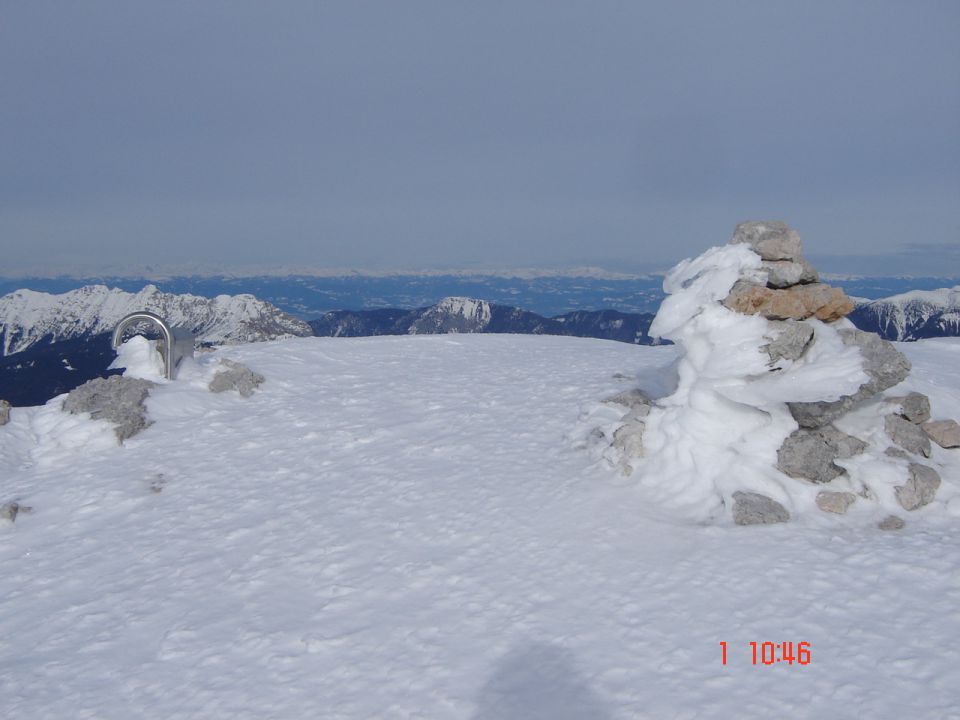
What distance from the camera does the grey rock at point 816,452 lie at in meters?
10.3

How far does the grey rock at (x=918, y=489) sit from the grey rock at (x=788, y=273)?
3657mm

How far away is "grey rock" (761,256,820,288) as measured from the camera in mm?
11969

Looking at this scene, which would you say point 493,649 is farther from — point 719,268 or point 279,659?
point 719,268

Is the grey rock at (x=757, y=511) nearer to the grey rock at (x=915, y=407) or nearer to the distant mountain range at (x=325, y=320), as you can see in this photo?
the grey rock at (x=915, y=407)

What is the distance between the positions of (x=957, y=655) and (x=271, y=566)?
8.07m

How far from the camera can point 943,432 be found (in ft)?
36.1

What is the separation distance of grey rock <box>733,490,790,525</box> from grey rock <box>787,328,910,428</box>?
180cm

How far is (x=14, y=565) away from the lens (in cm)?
1019

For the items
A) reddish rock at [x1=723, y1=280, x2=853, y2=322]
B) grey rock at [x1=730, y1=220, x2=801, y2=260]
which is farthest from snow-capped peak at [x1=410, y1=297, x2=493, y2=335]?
reddish rock at [x1=723, y1=280, x2=853, y2=322]

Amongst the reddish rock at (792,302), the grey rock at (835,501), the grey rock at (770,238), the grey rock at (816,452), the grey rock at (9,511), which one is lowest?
the grey rock at (9,511)

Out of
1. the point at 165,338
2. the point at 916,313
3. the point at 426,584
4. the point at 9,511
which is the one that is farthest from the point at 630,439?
the point at 916,313

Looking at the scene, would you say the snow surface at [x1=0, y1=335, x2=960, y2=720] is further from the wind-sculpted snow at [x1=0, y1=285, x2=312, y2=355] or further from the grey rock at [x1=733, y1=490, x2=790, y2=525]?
the wind-sculpted snow at [x1=0, y1=285, x2=312, y2=355]

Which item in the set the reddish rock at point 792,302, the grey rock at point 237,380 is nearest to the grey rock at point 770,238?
the reddish rock at point 792,302

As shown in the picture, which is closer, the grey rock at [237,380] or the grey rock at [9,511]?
the grey rock at [9,511]
